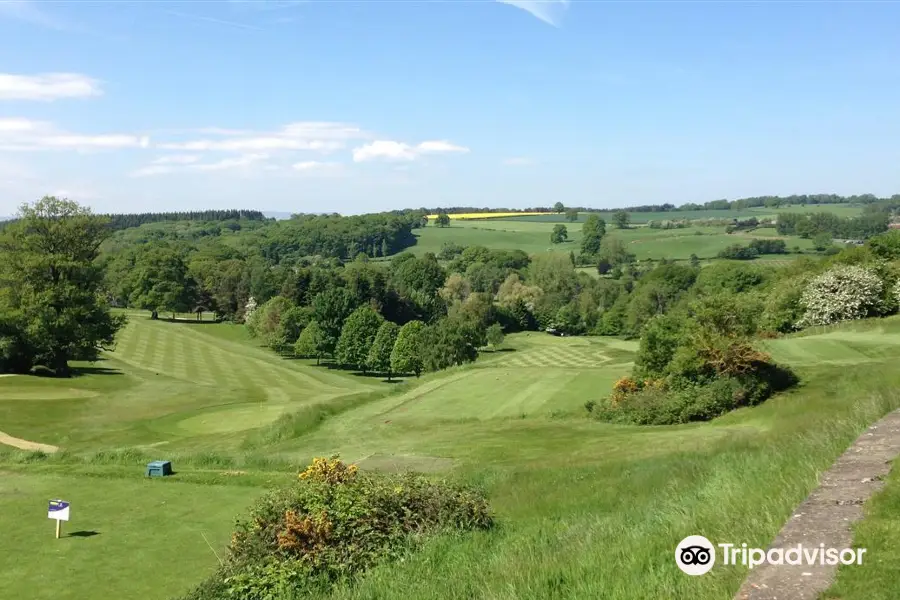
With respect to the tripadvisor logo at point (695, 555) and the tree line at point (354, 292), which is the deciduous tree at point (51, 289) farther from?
the tripadvisor logo at point (695, 555)

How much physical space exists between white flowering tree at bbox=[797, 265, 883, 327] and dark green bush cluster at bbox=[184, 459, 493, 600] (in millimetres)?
50983

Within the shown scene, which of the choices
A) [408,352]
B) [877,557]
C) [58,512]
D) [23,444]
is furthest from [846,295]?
[58,512]

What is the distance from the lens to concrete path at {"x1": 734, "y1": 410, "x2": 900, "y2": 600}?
22.5ft

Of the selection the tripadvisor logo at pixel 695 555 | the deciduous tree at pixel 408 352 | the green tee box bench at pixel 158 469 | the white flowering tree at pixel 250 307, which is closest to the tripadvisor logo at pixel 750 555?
the tripadvisor logo at pixel 695 555

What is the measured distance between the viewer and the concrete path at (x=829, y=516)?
6844 mm

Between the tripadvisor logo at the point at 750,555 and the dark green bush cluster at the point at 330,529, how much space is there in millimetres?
4454

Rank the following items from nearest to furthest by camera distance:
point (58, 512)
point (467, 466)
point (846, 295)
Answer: point (58, 512) → point (467, 466) → point (846, 295)

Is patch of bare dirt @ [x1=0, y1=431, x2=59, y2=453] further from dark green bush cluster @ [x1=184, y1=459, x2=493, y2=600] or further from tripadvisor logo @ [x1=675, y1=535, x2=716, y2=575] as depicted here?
tripadvisor logo @ [x1=675, y1=535, x2=716, y2=575]

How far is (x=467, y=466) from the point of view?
22.4 metres

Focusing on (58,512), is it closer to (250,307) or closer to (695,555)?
(695,555)

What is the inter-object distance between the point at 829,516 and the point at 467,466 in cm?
1461

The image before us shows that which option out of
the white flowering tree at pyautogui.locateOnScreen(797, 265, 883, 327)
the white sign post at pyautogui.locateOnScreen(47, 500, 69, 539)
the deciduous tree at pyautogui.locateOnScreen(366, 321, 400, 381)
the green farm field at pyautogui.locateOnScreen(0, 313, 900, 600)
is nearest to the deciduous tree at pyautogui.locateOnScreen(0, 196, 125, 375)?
the green farm field at pyautogui.locateOnScreen(0, 313, 900, 600)

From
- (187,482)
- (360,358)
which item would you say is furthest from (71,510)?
(360,358)

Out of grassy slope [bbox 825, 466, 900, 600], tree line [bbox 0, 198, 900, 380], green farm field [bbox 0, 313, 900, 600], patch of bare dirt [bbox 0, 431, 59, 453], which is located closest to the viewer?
grassy slope [bbox 825, 466, 900, 600]
